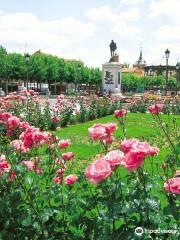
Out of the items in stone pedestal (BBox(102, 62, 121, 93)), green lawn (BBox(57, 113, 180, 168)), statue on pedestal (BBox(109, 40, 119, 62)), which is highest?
statue on pedestal (BBox(109, 40, 119, 62))

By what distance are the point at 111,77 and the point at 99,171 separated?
49.2 metres

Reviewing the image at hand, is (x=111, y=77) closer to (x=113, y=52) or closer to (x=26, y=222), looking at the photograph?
(x=113, y=52)

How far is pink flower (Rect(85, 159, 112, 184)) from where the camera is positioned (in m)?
3.15

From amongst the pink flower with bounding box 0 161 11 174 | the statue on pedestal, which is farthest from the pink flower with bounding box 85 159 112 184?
the statue on pedestal

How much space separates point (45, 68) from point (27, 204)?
240 feet

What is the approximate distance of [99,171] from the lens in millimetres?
3170

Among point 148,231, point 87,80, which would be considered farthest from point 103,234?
point 87,80

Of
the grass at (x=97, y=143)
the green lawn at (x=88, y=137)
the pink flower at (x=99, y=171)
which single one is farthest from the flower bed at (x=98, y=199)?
the green lawn at (x=88, y=137)

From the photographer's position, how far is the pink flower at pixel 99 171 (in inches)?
124

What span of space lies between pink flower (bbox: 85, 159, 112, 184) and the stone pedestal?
1922 inches

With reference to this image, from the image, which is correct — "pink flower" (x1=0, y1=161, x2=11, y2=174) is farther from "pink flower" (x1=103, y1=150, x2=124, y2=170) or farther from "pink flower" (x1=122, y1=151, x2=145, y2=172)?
"pink flower" (x1=122, y1=151, x2=145, y2=172)

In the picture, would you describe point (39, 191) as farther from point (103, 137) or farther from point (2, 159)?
point (103, 137)

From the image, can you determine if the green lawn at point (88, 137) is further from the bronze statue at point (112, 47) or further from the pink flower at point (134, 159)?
the bronze statue at point (112, 47)

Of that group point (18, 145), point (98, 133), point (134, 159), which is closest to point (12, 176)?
point (18, 145)
